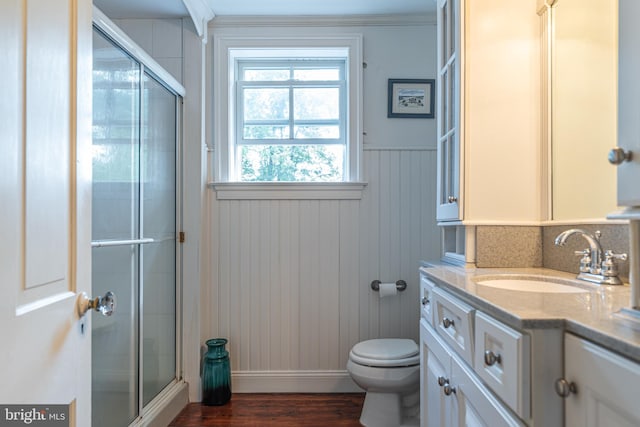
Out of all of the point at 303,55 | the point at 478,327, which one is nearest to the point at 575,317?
the point at 478,327

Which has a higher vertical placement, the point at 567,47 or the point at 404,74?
the point at 404,74

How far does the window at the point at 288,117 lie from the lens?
8.36 ft

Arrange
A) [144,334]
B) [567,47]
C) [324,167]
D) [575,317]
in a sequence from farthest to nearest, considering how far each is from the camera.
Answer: [324,167]
[144,334]
[567,47]
[575,317]

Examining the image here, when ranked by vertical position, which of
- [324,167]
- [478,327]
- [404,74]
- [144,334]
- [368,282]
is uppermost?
[404,74]

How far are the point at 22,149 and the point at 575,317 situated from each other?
3.44 ft

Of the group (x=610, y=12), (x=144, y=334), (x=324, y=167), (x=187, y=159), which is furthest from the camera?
(x=324, y=167)

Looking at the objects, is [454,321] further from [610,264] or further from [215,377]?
[215,377]

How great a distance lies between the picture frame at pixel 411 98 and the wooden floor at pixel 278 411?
177 centimetres

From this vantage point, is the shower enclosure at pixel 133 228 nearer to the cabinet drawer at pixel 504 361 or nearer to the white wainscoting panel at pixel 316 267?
the white wainscoting panel at pixel 316 267

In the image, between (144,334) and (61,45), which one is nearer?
(61,45)

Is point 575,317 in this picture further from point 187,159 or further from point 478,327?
point 187,159

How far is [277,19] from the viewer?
2428 mm

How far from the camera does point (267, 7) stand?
7.62 ft

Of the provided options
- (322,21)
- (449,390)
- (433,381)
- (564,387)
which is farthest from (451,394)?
(322,21)
